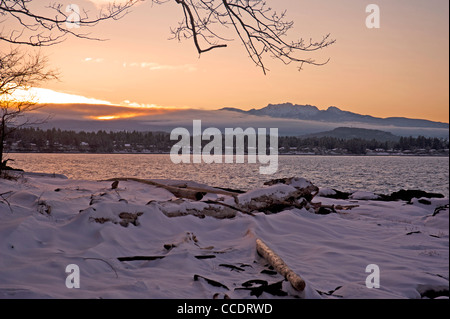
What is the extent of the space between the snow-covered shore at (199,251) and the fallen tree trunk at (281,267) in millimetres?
104

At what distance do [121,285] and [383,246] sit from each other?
18.9 ft

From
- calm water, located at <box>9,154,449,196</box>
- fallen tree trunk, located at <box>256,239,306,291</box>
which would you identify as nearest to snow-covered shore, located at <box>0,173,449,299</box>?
fallen tree trunk, located at <box>256,239,306,291</box>

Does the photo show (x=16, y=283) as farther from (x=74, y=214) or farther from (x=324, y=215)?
(x=324, y=215)

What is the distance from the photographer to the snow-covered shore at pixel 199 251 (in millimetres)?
4988

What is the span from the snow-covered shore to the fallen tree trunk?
10 cm

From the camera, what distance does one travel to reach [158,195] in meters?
12.6

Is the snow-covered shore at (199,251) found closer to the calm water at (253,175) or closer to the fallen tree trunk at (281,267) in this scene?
the fallen tree trunk at (281,267)

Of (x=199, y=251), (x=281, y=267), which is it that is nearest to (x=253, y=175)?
(x=199, y=251)

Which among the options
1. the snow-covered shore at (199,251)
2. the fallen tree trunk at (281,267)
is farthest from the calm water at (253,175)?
the fallen tree trunk at (281,267)

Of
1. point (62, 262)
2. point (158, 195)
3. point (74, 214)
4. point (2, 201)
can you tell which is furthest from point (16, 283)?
point (158, 195)

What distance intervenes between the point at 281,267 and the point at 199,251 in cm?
172

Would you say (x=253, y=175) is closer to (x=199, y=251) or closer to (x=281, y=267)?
(x=199, y=251)

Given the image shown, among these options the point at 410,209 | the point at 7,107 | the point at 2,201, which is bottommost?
the point at 410,209

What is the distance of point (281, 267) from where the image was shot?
5.62 meters
